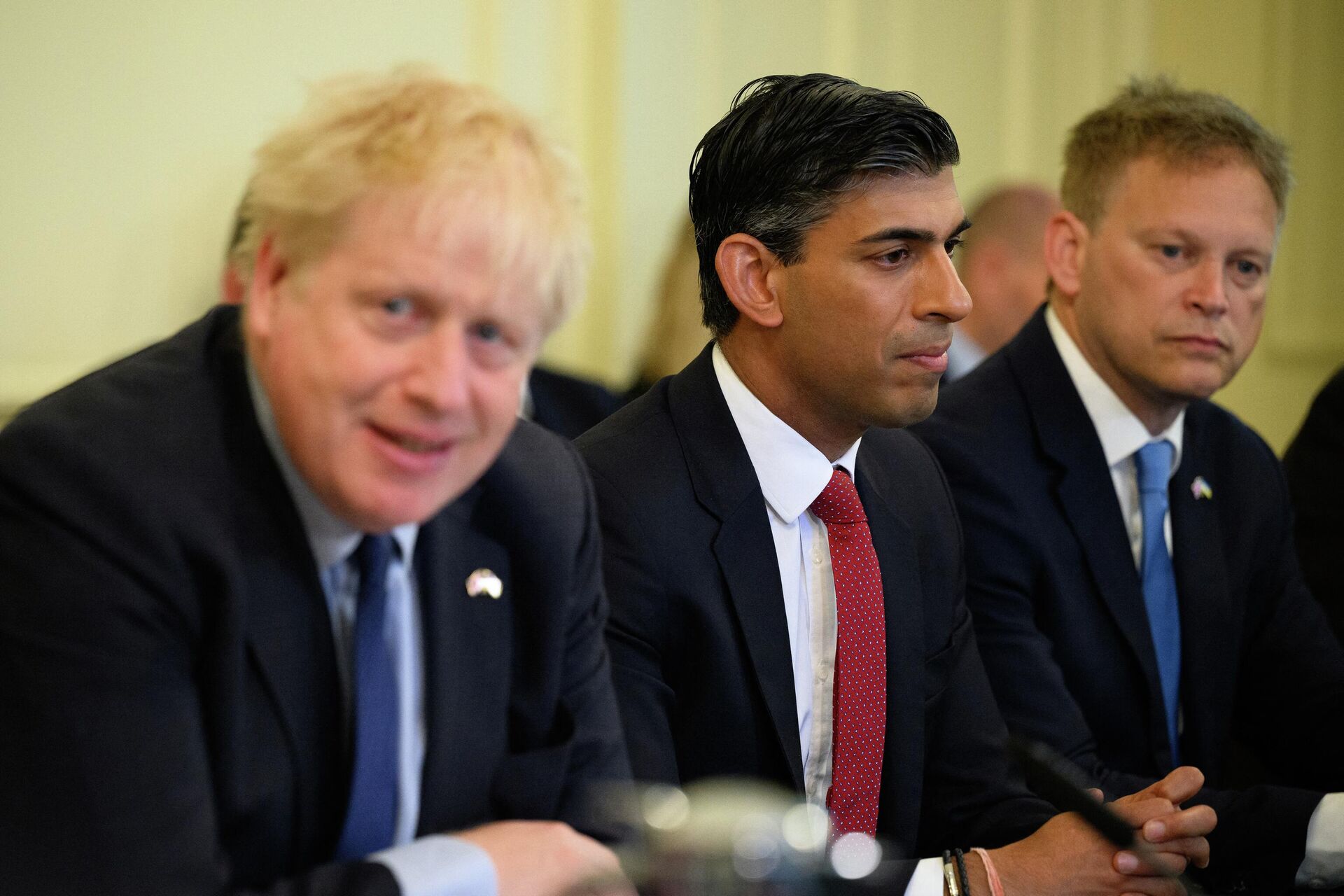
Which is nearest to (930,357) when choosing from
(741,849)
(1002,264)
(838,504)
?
(838,504)

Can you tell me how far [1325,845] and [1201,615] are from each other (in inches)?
14.4

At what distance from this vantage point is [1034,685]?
195cm

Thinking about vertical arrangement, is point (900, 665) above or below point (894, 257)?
below

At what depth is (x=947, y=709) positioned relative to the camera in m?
1.86

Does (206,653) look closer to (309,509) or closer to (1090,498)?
(309,509)

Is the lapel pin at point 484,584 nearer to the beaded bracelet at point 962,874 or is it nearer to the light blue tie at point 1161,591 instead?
the beaded bracelet at point 962,874

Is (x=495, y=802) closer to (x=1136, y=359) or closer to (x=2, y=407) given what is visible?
(x=1136, y=359)

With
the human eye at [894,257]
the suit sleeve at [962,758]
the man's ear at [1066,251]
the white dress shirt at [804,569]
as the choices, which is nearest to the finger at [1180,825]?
the suit sleeve at [962,758]

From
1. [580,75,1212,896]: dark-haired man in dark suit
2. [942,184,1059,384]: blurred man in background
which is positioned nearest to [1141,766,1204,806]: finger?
[580,75,1212,896]: dark-haired man in dark suit

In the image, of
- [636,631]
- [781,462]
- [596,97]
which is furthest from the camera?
[596,97]

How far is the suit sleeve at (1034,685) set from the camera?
74.7 inches

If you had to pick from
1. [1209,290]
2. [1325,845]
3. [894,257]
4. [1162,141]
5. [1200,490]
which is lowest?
[1325,845]

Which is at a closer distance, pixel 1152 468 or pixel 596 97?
pixel 1152 468

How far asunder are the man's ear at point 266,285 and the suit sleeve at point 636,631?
1.93 feet
